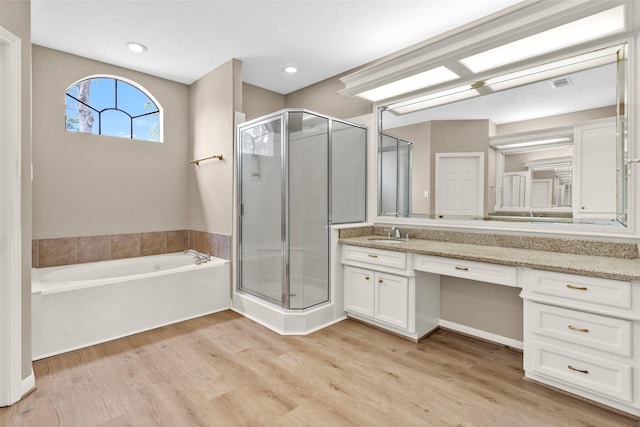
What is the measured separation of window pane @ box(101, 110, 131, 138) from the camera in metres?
3.55

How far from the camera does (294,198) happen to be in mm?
2947

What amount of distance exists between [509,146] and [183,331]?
314cm

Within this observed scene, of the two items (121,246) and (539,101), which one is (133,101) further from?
(539,101)

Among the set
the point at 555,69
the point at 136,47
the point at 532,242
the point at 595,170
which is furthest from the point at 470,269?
the point at 136,47

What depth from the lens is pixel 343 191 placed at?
3.26 metres

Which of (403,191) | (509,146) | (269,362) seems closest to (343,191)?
(403,191)

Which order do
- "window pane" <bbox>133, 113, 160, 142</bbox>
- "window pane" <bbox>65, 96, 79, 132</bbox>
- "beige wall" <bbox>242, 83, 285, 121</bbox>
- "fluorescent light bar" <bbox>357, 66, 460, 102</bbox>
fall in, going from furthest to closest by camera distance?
"beige wall" <bbox>242, 83, 285, 121</bbox>, "window pane" <bbox>133, 113, 160, 142</bbox>, "window pane" <bbox>65, 96, 79, 132</bbox>, "fluorescent light bar" <bbox>357, 66, 460, 102</bbox>

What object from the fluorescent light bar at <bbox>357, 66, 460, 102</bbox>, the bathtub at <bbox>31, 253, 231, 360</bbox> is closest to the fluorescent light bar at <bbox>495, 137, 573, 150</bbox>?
the fluorescent light bar at <bbox>357, 66, 460, 102</bbox>

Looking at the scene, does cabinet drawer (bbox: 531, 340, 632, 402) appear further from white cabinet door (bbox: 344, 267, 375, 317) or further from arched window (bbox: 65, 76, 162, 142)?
arched window (bbox: 65, 76, 162, 142)

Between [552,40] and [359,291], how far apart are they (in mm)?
2343

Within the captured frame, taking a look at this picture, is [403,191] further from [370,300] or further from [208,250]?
[208,250]

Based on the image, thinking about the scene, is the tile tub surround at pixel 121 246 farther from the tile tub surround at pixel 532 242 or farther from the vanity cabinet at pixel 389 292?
the tile tub surround at pixel 532 242

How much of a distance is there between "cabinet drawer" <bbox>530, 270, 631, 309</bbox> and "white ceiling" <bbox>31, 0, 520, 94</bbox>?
1.92 metres

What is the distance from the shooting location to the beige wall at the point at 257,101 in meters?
3.94
